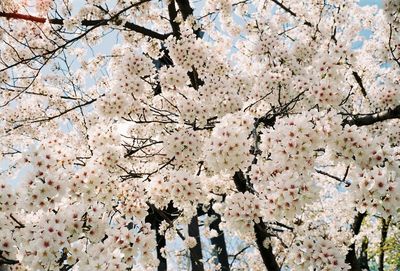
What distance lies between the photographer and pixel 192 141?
582cm

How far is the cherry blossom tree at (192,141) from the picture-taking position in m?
3.81

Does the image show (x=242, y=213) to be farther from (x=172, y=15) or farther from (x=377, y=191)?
(x=172, y=15)

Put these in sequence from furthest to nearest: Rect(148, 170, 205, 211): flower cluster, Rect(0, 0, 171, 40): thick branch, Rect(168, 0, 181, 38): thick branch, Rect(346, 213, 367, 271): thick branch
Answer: Rect(346, 213, 367, 271): thick branch < Rect(168, 0, 181, 38): thick branch < Rect(0, 0, 171, 40): thick branch < Rect(148, 170, 205, 211): flower cluster

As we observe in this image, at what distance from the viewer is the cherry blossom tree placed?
3.81 meters

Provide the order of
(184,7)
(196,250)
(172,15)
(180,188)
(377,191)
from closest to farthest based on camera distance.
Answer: (377,191), (180,188), (184,7), (172,15), (196,250)

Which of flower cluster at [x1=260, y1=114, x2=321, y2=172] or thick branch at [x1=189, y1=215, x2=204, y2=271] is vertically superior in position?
thick branch at [x1=189, y1=215, x2=204, y2=271]

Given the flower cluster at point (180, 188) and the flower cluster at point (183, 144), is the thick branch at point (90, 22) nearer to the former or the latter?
the flower cluster at point (183, 144)

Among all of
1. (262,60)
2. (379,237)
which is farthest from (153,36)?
(379,237)

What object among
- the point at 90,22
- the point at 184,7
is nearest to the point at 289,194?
the point at 90,22

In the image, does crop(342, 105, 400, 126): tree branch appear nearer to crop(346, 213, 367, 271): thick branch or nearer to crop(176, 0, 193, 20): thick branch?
crop(346, 213, 367, 271): thick branch

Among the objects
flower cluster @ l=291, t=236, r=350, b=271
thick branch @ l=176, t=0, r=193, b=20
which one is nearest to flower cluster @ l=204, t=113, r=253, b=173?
flower cluster @ l=291, t=236, r=350, b=271

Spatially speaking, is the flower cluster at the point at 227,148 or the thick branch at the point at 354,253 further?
the thick branch at the point at 354,253

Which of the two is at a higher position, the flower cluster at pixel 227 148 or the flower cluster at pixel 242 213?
the flower cluster at pixel 227 148

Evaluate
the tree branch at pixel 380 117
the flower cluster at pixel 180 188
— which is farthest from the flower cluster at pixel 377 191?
the flower cluster at pixel 180 188
